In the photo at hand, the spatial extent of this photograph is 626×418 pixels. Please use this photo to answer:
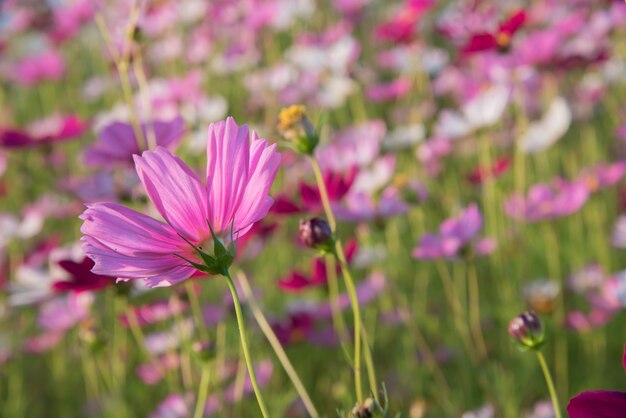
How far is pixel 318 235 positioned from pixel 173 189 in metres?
0.17

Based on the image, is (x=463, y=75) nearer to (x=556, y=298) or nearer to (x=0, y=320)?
(x=556, y=298)

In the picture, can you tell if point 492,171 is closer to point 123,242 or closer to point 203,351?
point 203,351

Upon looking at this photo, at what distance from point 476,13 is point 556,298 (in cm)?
55

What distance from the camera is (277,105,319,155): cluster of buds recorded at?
703mm

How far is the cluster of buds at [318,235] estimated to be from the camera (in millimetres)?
622

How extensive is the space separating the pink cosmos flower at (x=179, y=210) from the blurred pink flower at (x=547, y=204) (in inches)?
34.5

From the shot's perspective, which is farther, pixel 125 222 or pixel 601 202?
pixel 601 202

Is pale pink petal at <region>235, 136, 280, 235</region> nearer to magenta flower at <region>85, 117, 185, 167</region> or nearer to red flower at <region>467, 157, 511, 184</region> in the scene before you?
magenta flower at <region>85, 117, 185, 167</region>

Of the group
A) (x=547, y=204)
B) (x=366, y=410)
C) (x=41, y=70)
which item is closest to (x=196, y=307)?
(x=366, y=410)

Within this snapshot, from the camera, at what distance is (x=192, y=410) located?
3.53ft

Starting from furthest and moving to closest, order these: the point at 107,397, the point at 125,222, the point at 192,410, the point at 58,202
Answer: the point at 58,202, the point at 107,397, the point at 192,410, the point at 125,222

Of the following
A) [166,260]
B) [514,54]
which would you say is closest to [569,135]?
[514,54]

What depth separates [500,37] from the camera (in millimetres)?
1083

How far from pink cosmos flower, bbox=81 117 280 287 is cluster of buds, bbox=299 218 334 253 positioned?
0.46ft
